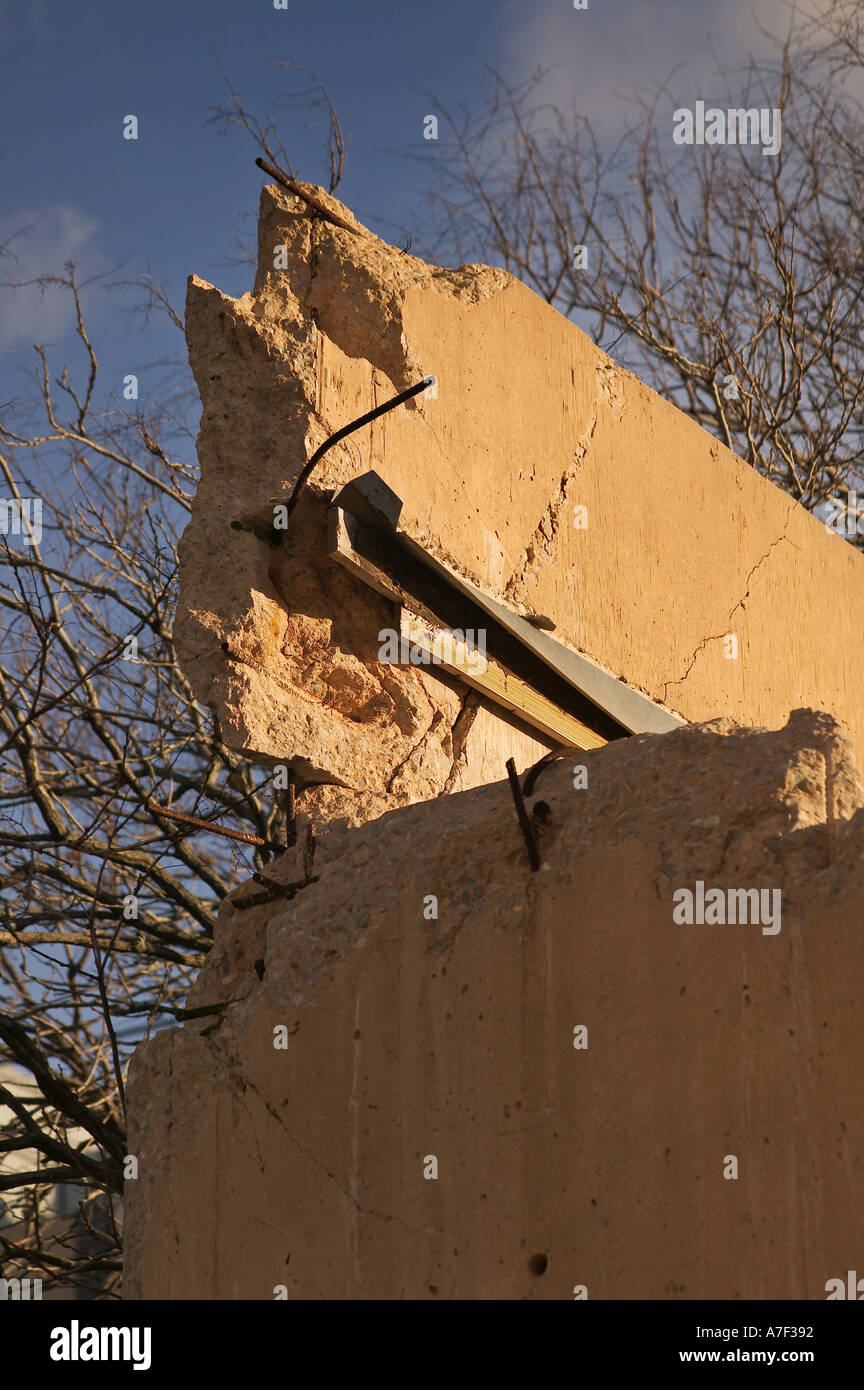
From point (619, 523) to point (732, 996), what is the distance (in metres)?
2.51

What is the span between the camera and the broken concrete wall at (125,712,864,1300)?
199 centimetres

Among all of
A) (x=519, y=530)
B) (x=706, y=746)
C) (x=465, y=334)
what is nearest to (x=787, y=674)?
(x=519, y=530)

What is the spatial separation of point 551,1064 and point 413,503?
5.86 ft

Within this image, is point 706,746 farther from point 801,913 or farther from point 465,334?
point 465,334

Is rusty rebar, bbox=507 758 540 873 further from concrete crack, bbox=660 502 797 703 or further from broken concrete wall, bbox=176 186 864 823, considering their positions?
concrete crack, bbox=660 502 797 703

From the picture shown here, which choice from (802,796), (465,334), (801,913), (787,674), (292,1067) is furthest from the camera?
(787,674)

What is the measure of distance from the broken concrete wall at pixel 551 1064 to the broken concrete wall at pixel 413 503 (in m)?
0.79

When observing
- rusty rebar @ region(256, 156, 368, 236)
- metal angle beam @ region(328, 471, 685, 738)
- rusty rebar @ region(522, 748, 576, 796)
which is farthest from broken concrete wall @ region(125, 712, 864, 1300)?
rusty rebar @ region(256, 156, 368, 236)

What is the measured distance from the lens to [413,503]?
12.0ft

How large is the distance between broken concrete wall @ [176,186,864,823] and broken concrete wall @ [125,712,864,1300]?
79 cm

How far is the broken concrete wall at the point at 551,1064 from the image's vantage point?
1.99 metres

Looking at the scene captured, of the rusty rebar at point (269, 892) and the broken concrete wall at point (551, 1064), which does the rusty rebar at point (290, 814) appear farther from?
the broken concrete wall at point (551, 1064)

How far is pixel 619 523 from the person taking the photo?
4.39 m

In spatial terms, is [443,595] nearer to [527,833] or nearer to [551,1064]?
[527,833]
